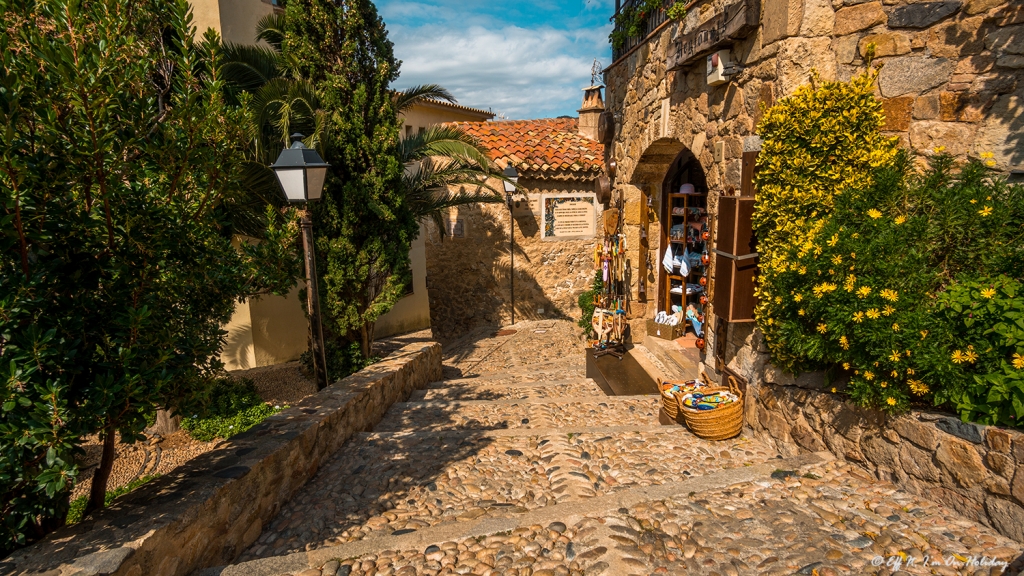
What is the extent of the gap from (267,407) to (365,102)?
3797 mm

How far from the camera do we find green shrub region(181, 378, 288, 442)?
600 cm

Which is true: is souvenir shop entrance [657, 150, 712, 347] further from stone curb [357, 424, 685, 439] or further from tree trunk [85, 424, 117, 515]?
tree trunk [85, 424, 117, 515]

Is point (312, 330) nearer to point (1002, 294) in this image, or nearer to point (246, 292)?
point (246, 292)

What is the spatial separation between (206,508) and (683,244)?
22.4 ft

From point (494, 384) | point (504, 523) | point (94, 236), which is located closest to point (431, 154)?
point (494, 384)

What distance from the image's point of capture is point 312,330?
5.22m

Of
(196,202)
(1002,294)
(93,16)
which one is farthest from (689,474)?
(93,16)

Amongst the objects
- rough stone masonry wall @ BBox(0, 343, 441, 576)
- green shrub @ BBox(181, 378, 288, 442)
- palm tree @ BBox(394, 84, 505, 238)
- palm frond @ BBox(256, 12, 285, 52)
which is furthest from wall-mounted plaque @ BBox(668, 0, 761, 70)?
green shrub @ BBox(181, 378, 288, 442)

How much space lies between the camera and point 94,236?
2453mm

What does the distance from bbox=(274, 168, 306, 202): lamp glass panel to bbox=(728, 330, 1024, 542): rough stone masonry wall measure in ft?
12.9

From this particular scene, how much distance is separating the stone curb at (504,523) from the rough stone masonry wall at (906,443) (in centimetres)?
28

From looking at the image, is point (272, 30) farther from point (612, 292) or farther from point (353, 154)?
point (612, 292)

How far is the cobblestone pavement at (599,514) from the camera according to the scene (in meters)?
2.67

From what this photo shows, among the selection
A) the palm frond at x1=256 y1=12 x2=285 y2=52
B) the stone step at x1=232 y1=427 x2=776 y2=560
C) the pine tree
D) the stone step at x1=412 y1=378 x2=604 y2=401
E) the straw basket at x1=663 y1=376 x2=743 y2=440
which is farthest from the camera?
the palm frond at x1=256 y1=12 x2=285 y2=52
